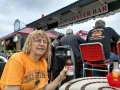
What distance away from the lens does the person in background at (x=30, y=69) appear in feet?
5.35

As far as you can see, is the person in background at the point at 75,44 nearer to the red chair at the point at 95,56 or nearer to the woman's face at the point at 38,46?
the red chair at the point at 95,56

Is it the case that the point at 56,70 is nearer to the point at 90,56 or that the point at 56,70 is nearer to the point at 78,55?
the point at 78,55

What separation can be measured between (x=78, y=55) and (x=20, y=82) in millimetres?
3104

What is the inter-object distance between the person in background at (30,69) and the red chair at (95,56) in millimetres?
1795

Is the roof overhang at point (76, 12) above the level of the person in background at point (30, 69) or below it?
above

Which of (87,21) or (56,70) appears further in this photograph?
(87,21)

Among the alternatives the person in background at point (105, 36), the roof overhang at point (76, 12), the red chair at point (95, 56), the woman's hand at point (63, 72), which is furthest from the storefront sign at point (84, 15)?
the woman's hand at point (63, 72)

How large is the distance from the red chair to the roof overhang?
5.38ft

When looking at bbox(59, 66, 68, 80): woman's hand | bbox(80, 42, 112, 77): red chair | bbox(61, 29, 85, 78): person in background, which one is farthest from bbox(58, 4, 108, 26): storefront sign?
bbox(59, 66, 68, 80): woman's hand

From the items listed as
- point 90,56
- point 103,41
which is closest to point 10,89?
point 90,56

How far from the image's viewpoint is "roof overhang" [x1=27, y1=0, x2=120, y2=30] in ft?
17.0

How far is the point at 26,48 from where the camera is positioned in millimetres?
1826

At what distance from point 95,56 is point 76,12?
2612mm

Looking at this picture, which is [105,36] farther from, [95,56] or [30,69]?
[30,69]
